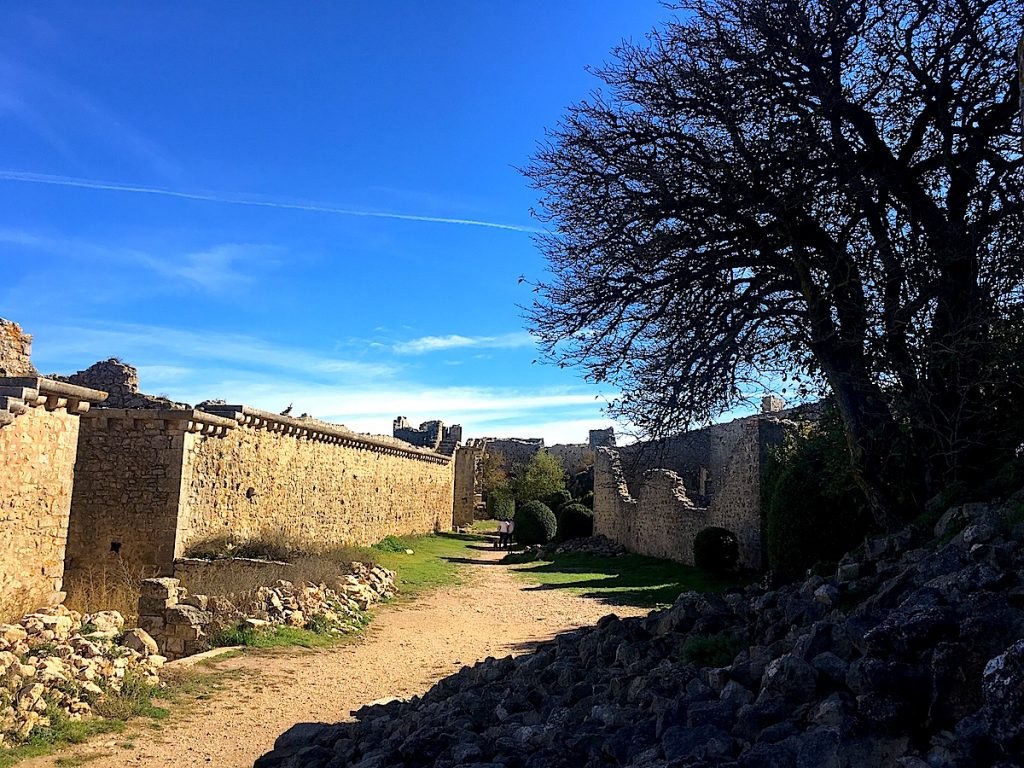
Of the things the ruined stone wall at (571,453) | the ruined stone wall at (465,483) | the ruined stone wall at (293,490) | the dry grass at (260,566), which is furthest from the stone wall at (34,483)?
the ruined stone wall at (571,453)

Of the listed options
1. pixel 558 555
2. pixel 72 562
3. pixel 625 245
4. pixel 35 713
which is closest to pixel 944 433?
pixel 625 245

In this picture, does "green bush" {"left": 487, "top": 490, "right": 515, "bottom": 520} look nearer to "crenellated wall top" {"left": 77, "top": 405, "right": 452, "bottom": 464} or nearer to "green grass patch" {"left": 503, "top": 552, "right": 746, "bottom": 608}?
"green grass patch" {"left": 503, "top": 552, "right": 746, "bottom": 608}

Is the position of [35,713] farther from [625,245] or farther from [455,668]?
[625,245]

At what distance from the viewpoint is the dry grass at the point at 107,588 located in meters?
11.1

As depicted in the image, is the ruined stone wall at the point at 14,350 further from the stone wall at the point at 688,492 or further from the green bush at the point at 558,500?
the green bush at the point at 558,500

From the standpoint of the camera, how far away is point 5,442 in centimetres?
919

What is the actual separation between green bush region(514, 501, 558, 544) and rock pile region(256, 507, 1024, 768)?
74.8 feet

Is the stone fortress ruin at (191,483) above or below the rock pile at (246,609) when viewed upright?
above

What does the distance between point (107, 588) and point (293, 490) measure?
594 centimetres

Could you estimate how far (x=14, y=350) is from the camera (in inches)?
480

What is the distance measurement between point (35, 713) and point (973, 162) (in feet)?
31.7

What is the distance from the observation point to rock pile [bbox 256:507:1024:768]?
309cm

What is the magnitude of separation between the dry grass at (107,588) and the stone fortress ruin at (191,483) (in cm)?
12

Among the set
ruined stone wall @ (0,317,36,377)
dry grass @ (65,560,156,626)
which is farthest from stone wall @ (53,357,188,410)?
dry grass @ (65,560,156,626)
